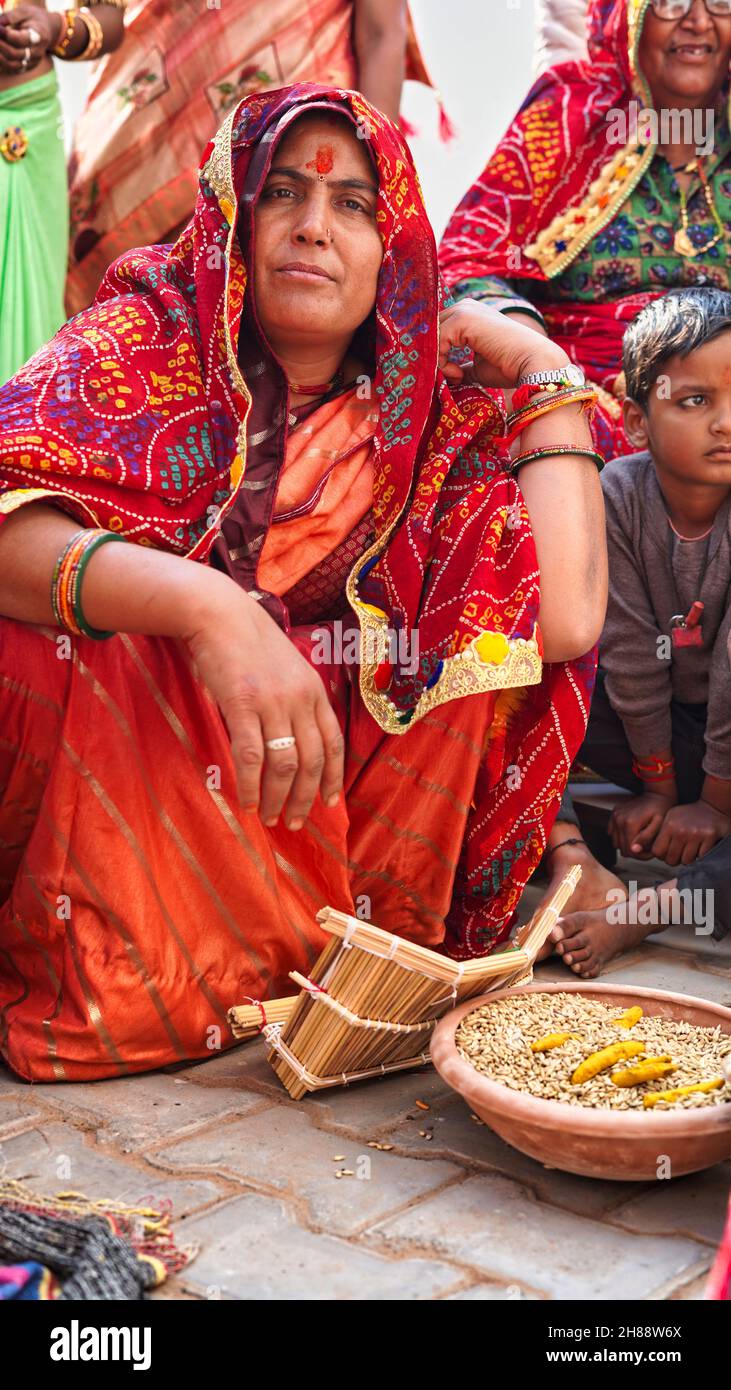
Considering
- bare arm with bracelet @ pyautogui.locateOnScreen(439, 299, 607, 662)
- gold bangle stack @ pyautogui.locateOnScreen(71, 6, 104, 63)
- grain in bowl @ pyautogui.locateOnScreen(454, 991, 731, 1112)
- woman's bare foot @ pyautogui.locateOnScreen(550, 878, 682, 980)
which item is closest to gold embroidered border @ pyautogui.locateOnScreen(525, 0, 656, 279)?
gold bangle stack @ pyautogui.locateOnScreen(71, 6, 104, 63)

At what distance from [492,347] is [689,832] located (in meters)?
1.29

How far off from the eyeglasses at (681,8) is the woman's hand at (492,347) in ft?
6.12

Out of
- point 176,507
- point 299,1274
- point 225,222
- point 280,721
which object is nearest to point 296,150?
point 225,222

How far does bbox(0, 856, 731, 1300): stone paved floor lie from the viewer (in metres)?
1.78

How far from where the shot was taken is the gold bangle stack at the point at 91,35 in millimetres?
4453

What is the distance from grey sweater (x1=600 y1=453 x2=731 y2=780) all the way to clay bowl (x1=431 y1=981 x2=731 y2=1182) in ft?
5.14

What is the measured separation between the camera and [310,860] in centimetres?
254

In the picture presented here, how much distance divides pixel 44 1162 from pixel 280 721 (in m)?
0.71

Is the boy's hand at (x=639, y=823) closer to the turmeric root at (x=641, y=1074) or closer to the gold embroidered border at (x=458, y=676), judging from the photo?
the gold embroidered border at (x=458, y=676)

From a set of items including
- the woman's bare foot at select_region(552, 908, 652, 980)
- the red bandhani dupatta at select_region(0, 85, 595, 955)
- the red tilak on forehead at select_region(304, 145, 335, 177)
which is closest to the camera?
the red bandhani dupatta at select_region(0, 85, 595, 955)

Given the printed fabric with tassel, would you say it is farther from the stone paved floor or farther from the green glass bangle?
the green glass bangle

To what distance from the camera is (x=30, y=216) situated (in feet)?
15.1

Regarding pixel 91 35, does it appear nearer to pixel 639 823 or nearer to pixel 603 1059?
pixel 639 823
